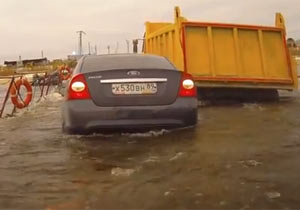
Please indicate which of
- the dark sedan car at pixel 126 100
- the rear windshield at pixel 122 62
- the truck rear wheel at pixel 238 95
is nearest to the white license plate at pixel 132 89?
the dark sedan car at pixel 126 100

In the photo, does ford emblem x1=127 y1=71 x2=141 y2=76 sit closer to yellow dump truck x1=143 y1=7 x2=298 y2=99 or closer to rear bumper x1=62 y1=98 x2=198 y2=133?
rear bumper x1=62 y1=98 x2=198 y2=133

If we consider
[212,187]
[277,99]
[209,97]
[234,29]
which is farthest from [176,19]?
[212,187]

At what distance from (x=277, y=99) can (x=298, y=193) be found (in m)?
8.49

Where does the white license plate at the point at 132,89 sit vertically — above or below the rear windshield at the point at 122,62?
below

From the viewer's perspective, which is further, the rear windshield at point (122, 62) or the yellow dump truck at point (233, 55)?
the yellow dump truck at point (233, 55)

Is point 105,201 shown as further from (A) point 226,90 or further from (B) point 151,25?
(B) point 151,25

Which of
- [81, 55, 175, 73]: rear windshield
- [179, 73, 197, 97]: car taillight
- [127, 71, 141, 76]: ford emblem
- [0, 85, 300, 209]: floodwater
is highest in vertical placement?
[81, 55, 175, 73]: rear windshield

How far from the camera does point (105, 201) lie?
404 cm

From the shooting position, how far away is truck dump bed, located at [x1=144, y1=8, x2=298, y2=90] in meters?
11.3

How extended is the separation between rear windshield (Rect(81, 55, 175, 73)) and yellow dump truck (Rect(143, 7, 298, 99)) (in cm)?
370

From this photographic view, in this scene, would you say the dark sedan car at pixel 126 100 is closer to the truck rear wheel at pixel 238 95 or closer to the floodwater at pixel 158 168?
the floodwater at pixel 158 168

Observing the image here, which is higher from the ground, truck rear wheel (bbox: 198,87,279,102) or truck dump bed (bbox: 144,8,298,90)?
truck dump bed (bbox: 144,8,298,90)

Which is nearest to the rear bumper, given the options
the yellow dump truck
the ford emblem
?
the ford emblem

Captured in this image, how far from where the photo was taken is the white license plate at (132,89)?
21.5 ft
